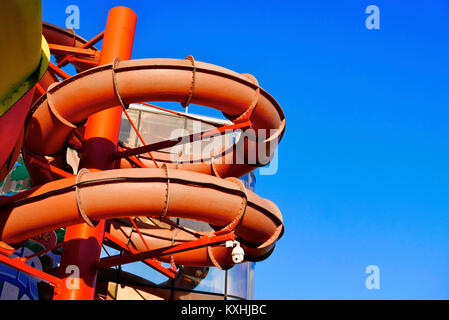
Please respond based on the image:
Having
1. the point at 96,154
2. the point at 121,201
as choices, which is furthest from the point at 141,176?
the point at 96,154

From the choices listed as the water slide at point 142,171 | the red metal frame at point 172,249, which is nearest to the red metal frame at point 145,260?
the red metal frame at point 172,249

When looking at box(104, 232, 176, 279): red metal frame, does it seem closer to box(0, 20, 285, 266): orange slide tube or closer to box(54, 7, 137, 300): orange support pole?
box(54, 7, 137, 300): orange support pole

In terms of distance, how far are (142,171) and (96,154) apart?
118 inches

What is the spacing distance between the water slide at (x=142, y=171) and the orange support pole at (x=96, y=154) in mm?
450

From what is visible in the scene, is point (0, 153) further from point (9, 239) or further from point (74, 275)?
point (74, 275)

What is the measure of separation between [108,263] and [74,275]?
764 mm

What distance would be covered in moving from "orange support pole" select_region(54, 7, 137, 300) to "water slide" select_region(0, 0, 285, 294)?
1.47 feet

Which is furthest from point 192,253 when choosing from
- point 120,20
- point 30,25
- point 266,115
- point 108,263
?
point 30,25

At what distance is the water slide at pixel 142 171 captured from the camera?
9.77 m

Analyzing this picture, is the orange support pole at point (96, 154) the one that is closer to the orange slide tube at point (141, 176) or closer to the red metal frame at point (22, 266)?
the red metal frame at point (22, 266)

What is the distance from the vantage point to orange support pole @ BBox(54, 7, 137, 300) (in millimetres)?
11477

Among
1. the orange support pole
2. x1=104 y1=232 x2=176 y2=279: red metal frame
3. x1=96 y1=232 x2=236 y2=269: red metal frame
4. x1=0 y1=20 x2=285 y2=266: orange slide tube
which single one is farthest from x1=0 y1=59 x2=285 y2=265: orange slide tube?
x1=104 y1=232 x2=176 y2=279: red metal frame

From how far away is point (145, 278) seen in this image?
1658 centimetres

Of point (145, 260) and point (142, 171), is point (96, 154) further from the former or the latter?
point (142, 171)
